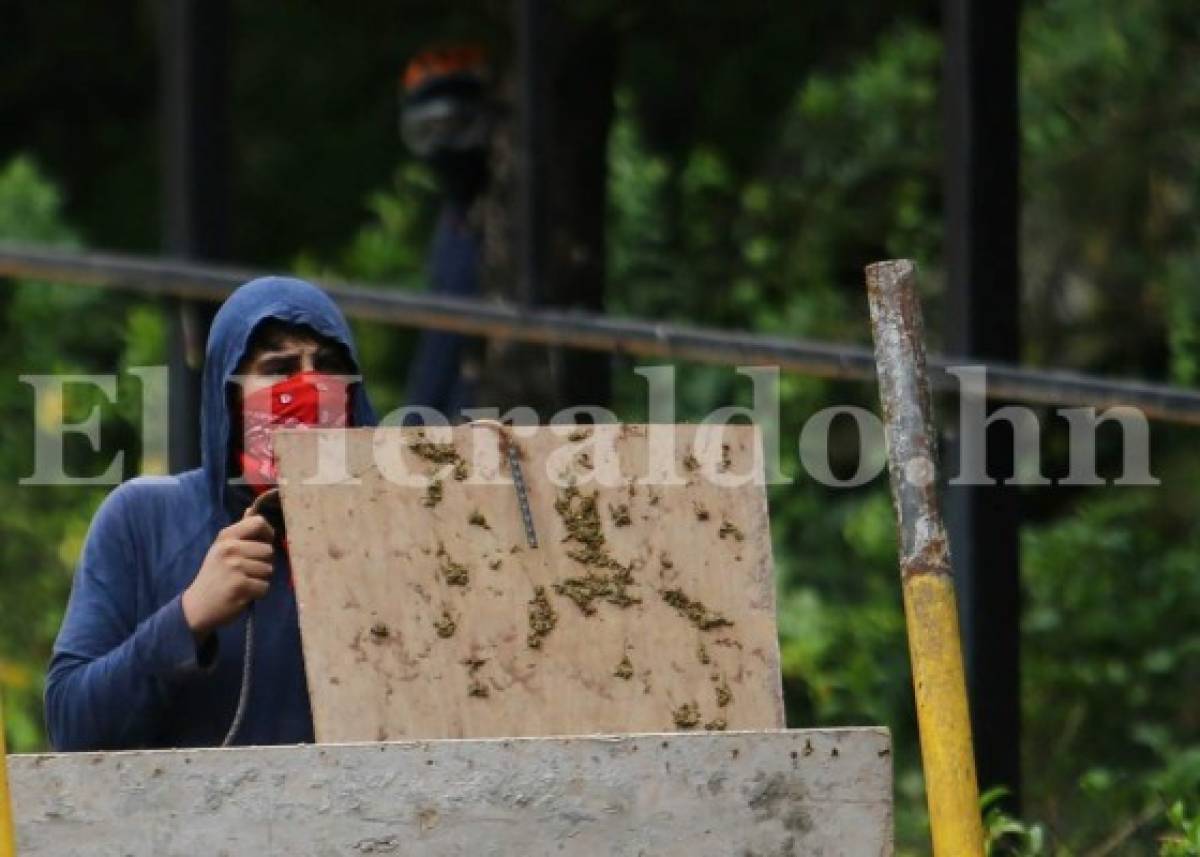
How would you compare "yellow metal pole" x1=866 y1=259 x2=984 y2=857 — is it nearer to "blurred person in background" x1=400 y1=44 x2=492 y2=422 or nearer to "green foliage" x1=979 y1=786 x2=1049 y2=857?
"green foliage" x1=979 y1=786 x2=1049 y2=857

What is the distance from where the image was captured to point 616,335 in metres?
5.99

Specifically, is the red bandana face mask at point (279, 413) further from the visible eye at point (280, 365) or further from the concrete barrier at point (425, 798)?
the concrete barrier at point (425, 798)

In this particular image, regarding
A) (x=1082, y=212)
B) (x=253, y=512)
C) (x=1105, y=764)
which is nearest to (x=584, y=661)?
(x=253, y=512)

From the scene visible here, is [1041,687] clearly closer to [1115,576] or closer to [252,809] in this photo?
[1115,576]

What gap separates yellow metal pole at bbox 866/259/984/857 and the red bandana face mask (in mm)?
779

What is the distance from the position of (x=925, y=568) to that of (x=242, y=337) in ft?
3.33

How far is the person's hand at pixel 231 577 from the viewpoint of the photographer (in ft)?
11.8

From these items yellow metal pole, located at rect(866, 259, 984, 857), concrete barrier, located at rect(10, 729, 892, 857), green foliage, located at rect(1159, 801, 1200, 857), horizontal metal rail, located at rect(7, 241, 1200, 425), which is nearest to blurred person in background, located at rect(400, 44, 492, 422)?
horizontal metal rail, located at rect(7, 241, 1200, 425)

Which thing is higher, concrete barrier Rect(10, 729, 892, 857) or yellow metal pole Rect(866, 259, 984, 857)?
yellow metal pole Rect(866, 259, 984, 857)

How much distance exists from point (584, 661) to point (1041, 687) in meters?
3.86

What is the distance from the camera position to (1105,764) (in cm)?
677

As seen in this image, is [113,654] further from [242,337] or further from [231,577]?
[242,337]

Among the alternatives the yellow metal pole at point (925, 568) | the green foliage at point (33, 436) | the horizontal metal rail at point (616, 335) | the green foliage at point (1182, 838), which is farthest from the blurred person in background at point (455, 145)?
the yellow metal pole at point (925, 568)

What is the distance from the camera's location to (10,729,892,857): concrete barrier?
3.10m
